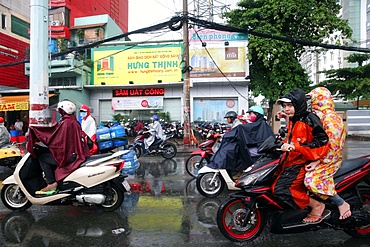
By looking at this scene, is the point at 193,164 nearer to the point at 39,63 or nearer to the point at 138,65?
the point at 39,63

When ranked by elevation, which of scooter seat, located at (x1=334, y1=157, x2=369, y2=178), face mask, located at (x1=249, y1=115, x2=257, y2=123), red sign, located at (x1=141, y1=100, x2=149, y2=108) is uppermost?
red sign, located at (x1=141, y1=100, x2=149, y2=108)

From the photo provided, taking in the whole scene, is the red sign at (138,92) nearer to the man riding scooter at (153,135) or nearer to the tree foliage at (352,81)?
the man riding scooter at (153,135)

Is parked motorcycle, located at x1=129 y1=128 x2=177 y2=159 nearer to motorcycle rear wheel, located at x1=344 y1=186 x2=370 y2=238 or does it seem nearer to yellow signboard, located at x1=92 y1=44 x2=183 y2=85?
motorcycle rear wheel, located at x1=344 y1=186 x2=370 y2=238

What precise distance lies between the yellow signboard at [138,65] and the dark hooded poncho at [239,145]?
14460 millimetres

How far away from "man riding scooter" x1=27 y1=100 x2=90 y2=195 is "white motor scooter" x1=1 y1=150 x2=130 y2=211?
12 cm

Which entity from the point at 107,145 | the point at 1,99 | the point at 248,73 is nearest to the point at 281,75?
the point at 248,73

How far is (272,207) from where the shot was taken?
3268mm

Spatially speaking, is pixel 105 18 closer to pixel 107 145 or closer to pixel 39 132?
pixel 107 145

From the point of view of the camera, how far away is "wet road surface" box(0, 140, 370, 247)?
3504 mm

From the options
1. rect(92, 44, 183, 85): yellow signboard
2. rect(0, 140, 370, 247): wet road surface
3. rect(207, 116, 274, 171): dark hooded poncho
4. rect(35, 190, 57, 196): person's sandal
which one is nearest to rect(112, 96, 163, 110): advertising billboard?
rect(92, 44, 183, 85): yellow signboard

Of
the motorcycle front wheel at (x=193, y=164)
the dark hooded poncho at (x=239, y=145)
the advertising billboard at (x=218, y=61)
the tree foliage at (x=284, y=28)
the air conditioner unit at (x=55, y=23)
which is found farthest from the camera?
the air conditioner unit at (x=55, y=23)

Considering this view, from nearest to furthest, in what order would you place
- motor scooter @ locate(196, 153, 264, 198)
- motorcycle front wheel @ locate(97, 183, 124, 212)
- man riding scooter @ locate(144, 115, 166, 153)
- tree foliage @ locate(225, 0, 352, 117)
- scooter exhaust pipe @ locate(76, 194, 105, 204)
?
scooter exhaust pipe @ locate(76, 194, 105, 204) < motorcycle front wheel @ locate(97, 183, 124, 212) < motor scooter @ locate(196, 153, 264, 198) < man riding scooter @ locate(144, 115, 166, 153) < tree foliage @ locate(225, 0, 352, 117)

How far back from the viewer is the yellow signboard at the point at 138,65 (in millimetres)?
19609

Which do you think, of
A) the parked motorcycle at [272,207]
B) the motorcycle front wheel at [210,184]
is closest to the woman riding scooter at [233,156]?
the motorcycle front wheel at [210,184]
